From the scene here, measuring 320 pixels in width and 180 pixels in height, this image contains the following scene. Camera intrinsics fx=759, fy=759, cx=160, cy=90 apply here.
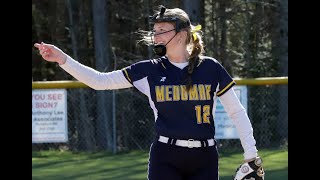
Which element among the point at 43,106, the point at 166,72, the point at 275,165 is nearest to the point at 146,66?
the point at 166,72

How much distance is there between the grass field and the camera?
11266mm

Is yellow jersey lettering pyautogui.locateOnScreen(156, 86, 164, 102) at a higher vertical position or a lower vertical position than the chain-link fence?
higher

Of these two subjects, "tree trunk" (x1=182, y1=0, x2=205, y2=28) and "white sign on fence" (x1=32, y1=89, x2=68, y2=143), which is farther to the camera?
"tree trunk" (x1=182, y1=0, x2=205, y2=28)

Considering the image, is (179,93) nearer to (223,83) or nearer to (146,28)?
(223,83)

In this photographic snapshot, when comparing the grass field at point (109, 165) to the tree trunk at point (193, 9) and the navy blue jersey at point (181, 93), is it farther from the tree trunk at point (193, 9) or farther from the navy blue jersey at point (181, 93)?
the tree trunk at point (193, 9)

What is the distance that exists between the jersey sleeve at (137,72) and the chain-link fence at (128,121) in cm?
1001

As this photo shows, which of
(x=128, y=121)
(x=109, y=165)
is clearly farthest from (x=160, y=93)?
(x=128, y=121)

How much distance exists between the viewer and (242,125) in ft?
17.5

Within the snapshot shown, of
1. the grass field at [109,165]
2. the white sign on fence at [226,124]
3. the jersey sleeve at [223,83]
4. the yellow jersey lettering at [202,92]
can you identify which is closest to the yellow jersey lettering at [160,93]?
the yellow jersey lettering at [202,92]

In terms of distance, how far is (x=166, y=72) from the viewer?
17.4 feet

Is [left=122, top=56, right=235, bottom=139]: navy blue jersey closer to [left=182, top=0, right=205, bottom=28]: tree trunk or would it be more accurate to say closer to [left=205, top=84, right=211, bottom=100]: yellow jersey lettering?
[left=205, top=84, right=211, bottom=100]: yellow jersey lettering

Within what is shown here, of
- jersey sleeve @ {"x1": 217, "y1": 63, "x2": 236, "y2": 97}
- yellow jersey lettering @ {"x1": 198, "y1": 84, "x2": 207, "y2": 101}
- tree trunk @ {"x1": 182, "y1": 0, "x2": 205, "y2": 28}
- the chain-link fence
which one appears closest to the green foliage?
tree trunk @ {"x1": 182, "y1": 0, "x2": 205, "y2": 28}

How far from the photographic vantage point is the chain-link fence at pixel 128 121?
16469mm
